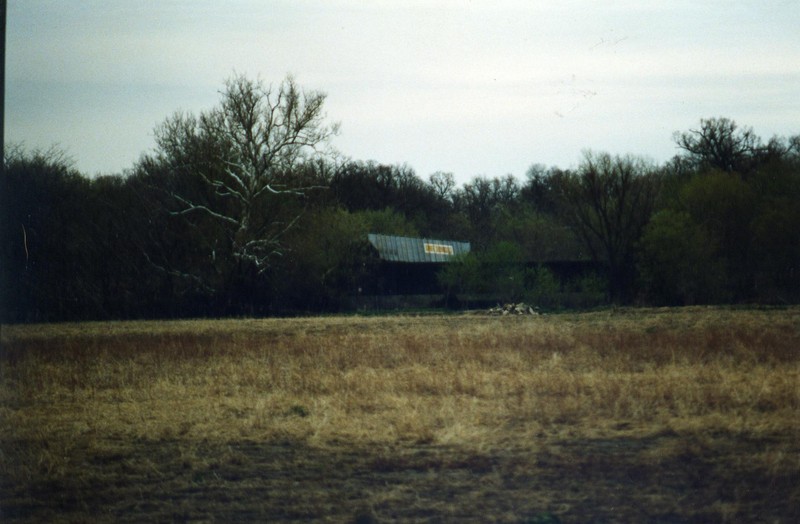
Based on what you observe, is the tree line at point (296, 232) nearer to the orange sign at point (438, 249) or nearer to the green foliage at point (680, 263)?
the green foliage at point (680, 263)

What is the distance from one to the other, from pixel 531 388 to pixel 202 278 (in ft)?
95.3

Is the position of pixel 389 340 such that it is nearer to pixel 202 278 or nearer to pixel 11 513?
pixel 11 513

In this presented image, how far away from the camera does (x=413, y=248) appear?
164 feet

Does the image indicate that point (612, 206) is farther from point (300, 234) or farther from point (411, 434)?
point (411, 434)

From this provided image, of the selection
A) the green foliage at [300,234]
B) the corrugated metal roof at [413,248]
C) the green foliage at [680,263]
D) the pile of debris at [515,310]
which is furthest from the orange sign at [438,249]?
the green foliage at [680,263]

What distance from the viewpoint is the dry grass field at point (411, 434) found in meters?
6.98

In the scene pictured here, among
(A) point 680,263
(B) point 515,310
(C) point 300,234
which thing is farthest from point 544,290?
(C) point 300,234

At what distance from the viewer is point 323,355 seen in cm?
1858

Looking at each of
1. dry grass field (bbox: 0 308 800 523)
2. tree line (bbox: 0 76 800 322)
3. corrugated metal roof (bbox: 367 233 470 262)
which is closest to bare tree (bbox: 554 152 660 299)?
tree line (bbox: 0 76 800 322)

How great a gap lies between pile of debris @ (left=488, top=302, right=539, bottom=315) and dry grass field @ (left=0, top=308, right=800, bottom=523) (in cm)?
1562

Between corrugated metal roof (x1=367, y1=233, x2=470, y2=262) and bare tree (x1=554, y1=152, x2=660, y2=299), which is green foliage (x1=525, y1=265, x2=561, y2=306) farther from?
corrugated metal roof (x1=367, y1=233, x2=470, y2=262)

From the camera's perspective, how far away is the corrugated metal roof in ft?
151

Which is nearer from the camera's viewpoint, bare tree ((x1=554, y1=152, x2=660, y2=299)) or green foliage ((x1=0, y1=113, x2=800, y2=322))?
green foliage ((x1=0, y1=113, x2=800, y2=322))

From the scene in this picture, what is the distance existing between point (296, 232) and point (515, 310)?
37.0 feet
